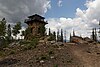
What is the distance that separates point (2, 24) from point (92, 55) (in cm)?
2233

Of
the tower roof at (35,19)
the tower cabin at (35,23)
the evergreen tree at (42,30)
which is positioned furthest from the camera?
the tower roof at (35,19)

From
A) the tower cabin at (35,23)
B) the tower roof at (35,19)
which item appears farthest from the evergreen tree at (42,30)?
the tower roof at (35,19)

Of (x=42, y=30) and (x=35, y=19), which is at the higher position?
(x=35, y=19)

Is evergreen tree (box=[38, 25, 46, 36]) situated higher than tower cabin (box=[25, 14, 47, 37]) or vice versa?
tower cabin (box=[25, 14, 47, 37])

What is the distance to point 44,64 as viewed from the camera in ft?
99.9

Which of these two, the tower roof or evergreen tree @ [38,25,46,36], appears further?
the tower roof

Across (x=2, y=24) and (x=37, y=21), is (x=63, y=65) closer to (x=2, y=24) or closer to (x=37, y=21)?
(x=2, y=24)

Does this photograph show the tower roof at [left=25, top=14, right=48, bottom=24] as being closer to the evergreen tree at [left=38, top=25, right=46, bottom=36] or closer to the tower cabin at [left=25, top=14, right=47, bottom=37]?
the tower cabin at [left=25, top=14, right=47, bottom=37]

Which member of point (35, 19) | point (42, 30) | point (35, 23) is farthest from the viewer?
point (35, 23)

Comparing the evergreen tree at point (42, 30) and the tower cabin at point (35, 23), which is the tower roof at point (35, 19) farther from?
the evergreen tree at point (42, 30)

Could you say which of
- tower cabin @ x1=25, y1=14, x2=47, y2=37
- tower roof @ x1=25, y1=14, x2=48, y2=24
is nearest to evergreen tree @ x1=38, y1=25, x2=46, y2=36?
tower cabin @ x1=25, y1=14, x2=47, y2=37

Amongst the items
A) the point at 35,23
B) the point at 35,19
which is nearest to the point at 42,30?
the point at 35,23

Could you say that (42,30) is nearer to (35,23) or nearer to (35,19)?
(35,23)

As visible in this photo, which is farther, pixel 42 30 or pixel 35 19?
pixel 35 19
